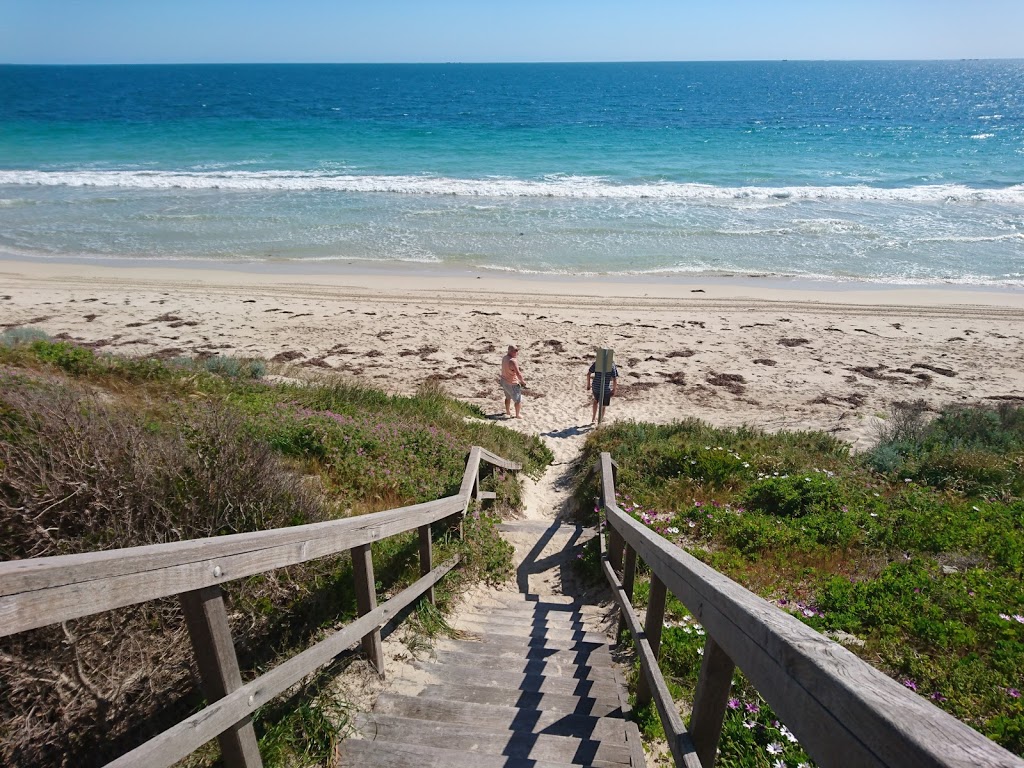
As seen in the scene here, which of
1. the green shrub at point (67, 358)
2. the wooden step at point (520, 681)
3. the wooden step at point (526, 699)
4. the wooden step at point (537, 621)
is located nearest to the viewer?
the wooden step at point (526, 699)

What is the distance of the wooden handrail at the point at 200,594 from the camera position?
1.62 meters

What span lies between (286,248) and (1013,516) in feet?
75.0

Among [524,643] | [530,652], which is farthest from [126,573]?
[524,643]

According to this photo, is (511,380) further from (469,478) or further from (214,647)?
(214,647)

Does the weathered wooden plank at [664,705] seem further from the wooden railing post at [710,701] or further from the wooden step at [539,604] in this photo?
the wooden step at [539,604]

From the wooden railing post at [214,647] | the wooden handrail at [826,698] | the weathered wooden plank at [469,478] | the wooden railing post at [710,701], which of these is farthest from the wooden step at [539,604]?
the wooden handrail at [826,698]

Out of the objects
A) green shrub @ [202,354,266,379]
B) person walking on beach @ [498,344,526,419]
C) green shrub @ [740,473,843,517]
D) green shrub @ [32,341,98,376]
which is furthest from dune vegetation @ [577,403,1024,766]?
green shrub @ [32,341,98,376]

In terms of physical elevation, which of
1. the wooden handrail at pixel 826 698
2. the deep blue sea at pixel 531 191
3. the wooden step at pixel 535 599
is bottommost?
the wooden step at pixel 535 599

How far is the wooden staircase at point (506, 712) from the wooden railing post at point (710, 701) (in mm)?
993

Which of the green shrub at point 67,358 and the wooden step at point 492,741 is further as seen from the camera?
the green shrub at point 67,358

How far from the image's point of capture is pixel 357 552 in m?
3.36

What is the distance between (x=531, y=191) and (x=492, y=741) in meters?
32.3

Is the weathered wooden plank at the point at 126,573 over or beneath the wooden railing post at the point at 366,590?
over

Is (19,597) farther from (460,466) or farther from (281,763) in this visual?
(460,466)
